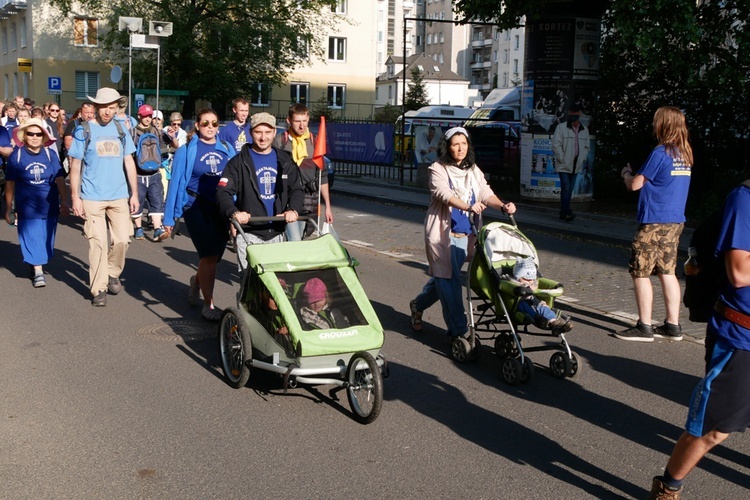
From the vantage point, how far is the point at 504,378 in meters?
6.50

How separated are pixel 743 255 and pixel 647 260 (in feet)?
13.3

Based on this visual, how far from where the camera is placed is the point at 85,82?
54.7m

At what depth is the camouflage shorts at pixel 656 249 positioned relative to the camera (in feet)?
25.4

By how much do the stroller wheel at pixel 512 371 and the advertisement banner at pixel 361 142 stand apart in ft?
70.6

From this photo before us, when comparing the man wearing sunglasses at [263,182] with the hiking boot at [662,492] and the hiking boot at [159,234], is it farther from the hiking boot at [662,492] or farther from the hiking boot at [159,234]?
the hiking boot at [159,234]

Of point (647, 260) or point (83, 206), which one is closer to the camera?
point (647, 260)

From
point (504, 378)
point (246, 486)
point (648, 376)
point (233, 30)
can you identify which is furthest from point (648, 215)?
point (233, 30)

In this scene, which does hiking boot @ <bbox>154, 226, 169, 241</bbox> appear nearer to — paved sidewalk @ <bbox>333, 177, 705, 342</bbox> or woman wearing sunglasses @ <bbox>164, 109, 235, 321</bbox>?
woman wearing sunglasses @ <bbox>164, 109, 235, 321</bbox>

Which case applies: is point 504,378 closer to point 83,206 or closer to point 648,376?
point 648,376

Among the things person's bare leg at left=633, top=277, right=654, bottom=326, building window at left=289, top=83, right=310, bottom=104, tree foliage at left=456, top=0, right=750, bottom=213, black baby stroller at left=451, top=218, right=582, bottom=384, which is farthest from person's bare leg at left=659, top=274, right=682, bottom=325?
building window at left=289, top=83, right=310, bottom=104

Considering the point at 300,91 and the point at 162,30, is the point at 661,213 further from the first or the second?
the point at 300,91

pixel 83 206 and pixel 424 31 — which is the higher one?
pixel 424 31

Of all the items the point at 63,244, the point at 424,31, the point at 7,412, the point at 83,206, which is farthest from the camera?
the point at 424,31

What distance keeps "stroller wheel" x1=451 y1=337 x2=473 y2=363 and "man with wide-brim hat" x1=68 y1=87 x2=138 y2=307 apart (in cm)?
380
